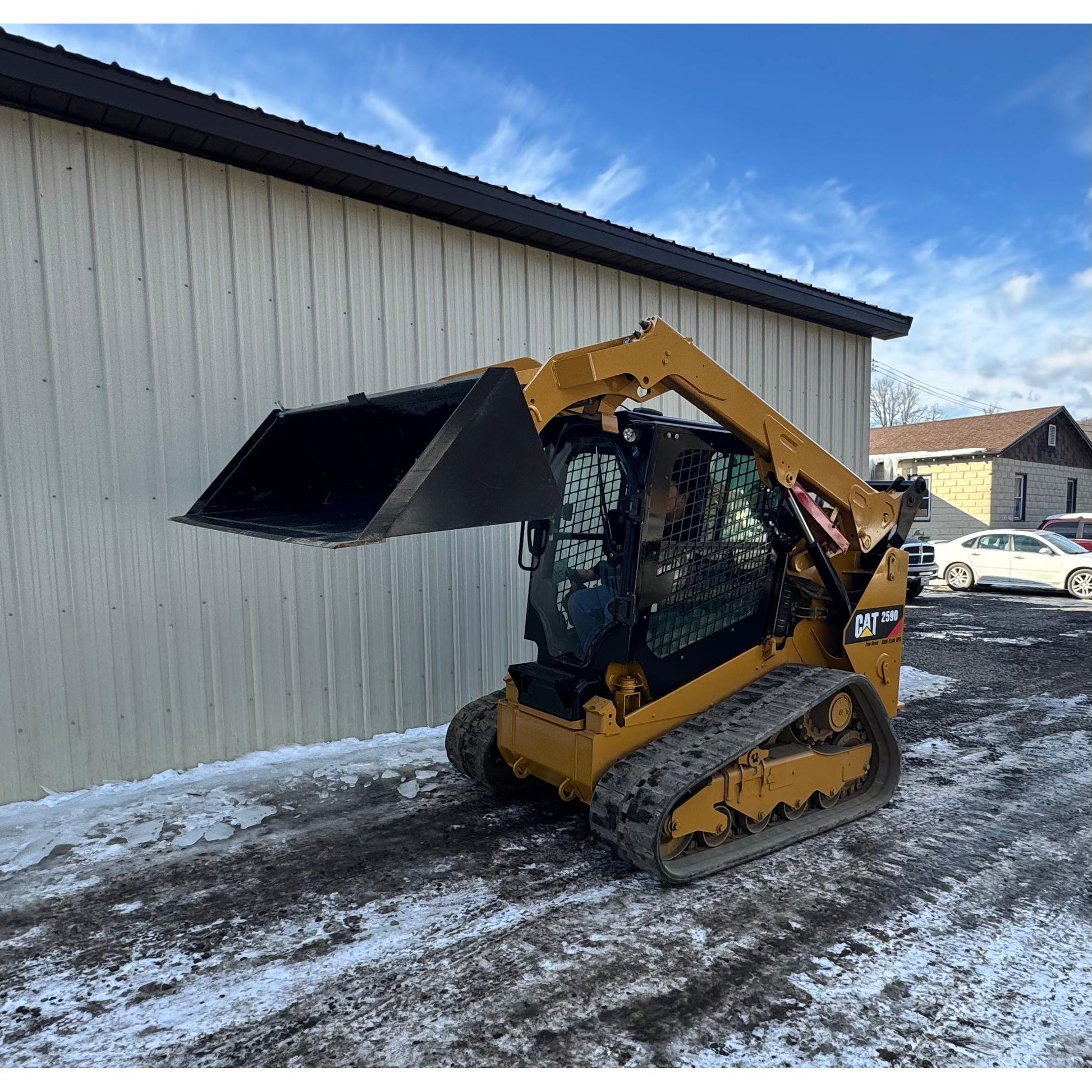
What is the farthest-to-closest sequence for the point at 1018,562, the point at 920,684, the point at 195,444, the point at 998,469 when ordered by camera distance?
the point at 998,469 → the point at 1018,562 → the point at 920,684 → the point at 195,444

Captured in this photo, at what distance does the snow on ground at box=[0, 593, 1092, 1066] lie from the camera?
256cm

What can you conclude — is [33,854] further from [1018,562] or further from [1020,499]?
[1020,499]

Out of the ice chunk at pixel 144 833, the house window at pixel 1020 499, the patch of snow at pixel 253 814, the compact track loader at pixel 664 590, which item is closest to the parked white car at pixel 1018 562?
the house window at pixel 1020 499

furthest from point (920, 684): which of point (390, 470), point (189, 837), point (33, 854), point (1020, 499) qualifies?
point (1020, 499)

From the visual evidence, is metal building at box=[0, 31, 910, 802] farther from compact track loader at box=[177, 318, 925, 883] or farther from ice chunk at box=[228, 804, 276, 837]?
compact track loader at box=[177, 318, 925, 883]

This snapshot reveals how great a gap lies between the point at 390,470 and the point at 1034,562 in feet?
53.5

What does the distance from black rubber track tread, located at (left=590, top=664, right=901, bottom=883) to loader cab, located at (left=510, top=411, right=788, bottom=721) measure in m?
0.29

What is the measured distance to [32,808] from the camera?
15.1 feet

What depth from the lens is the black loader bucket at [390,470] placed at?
2.81m

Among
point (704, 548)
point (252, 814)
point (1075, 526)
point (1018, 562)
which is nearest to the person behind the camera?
point (704, 548)

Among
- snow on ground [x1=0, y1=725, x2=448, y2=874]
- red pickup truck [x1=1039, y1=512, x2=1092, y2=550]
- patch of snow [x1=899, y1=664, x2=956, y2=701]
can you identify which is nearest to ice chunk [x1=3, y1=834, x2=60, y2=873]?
snow on ground [x1=0, y1=725, x2=448, y2=874]

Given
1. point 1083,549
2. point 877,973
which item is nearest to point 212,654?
point 877,973

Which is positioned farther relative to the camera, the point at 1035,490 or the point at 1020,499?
the point at 1035,490

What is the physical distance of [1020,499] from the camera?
25562 millimetres
